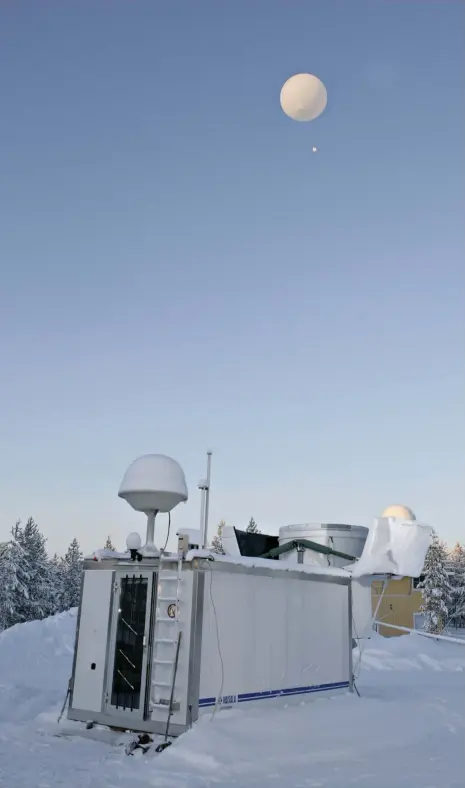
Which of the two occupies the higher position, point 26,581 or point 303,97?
point 303,97

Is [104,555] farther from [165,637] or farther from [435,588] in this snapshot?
[435,588]

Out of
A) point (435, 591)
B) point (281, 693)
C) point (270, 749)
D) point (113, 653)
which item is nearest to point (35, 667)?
point (113, 653)

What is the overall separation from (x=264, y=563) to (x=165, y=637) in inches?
104

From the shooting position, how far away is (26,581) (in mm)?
59000

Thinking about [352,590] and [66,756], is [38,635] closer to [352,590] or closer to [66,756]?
[352,590]

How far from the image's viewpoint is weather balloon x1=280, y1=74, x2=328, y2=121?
14016 millimetres

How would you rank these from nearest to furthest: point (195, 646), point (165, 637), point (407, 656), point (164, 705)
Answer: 1. point (164, 705)
2. point (195, 646)
3. point (165, 637)
4. point (407, 656)

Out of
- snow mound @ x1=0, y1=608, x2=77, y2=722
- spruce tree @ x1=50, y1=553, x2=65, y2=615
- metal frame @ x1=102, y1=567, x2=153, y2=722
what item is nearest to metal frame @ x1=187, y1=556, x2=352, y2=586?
metal frame @ x1=102, y1=567, x2=153, y2=722

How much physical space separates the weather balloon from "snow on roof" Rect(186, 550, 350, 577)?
9.43m

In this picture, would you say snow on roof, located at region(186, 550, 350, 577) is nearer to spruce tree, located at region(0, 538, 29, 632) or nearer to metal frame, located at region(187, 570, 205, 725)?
metal frame, located at region(187, 570, 205, 725)

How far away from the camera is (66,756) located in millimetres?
10289

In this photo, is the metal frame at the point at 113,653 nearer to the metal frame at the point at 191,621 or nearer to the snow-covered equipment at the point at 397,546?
the metal frame at the point at 191,621

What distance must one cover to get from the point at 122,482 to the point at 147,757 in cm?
499

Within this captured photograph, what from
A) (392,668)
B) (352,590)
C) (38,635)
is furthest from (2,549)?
(352,590)
